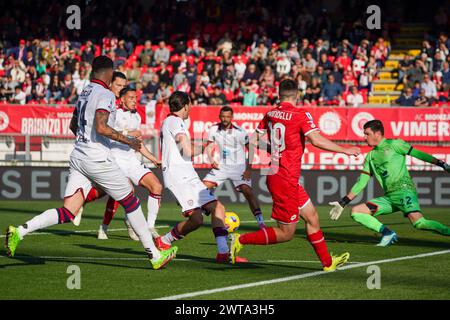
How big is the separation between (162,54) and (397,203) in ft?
66.1

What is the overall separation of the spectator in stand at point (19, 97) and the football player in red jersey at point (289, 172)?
2192 centimetres

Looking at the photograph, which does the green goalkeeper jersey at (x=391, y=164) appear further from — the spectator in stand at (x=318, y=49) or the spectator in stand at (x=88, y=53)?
the spectator in stand at (x=88, y=53)

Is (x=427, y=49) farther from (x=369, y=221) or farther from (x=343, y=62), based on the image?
(x=369, y=221)

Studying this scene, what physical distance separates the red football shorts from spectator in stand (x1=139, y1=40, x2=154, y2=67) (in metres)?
23.1

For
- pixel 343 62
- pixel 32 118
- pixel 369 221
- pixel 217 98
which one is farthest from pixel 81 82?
pixel 369 221

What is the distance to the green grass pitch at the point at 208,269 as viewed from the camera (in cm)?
934

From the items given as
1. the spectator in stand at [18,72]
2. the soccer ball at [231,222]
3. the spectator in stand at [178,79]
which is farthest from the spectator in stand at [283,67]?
the soccer ball at [231,222]

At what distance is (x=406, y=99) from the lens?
93.3ft

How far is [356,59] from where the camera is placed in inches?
1220
